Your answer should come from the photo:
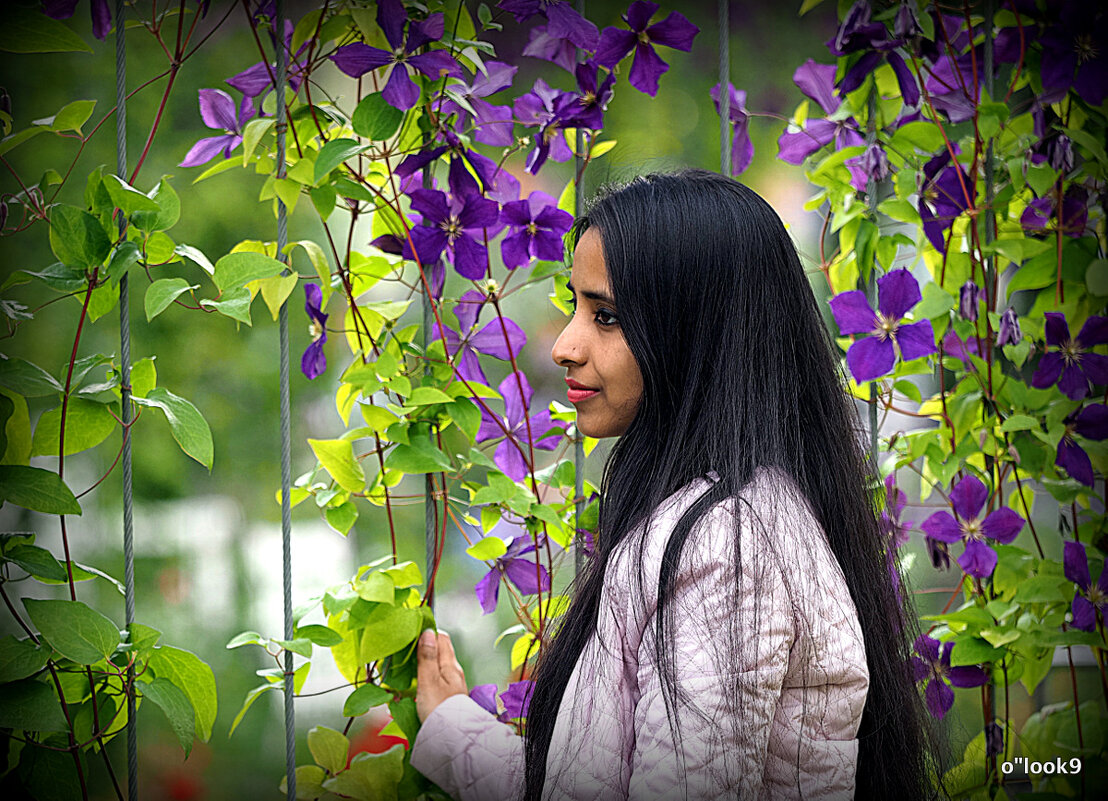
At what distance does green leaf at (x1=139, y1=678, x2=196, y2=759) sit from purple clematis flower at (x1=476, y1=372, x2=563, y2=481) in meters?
0.44

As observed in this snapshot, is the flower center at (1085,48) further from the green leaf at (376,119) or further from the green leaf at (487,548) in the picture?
the green leaf at (487,548)

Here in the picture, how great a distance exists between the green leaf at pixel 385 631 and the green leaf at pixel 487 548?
4.3 inches

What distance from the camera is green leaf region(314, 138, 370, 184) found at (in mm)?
862

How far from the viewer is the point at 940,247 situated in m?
1.12

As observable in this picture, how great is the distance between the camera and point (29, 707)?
76cm

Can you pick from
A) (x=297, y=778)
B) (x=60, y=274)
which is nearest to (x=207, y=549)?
(x=297, y=778)

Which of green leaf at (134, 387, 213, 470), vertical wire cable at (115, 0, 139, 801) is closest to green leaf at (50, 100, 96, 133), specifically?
vertical wire cable at (115, 0, 139, 801)

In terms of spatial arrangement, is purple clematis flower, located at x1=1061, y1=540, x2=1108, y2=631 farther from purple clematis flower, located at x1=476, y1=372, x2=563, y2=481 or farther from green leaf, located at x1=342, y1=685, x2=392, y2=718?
green leaf, located at x1=342, y1=685, x2=392, y2=718

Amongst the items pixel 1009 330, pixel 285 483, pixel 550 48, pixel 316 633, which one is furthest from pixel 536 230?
pixel 1009 330

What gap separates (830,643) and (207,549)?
1.95 m

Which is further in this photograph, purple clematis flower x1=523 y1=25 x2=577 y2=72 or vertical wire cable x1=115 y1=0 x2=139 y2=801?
purple clematis flower x1=523 y1=25 x2=577 y2=72

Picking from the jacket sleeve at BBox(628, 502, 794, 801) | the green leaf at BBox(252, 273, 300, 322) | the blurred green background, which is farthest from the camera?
the blurred green background

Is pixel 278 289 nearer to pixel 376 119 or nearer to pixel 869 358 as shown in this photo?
pixel 376 119

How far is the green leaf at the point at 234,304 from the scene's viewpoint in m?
0.79
